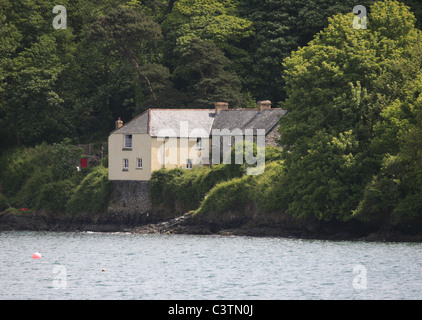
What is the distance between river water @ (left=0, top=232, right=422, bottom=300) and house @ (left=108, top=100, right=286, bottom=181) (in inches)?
590

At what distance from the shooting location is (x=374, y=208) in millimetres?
69062

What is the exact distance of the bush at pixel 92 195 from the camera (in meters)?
90.8

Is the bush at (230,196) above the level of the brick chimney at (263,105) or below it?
below

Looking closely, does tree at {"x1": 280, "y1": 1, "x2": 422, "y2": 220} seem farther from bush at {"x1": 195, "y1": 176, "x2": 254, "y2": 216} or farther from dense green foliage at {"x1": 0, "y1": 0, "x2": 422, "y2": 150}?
dense green foliage at {"x1": 0, "y1": 0, "x2": 422, "y2": 150}

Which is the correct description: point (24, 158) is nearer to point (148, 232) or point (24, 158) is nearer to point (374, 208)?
point (148, 232)

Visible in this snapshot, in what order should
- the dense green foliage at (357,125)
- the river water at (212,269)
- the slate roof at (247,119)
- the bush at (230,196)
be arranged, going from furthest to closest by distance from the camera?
the slate roof at (247,119)
the bush at (230,196)
the dense green foliage at (357,125)
the river water at (212,269)

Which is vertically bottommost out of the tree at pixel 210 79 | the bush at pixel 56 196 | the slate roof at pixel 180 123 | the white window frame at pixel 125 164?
the bush at pixel 56 196

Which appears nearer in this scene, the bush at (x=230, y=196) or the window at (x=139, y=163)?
the bush at (x=230, y=196)

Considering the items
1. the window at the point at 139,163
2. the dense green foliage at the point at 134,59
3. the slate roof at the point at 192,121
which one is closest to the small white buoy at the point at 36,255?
the window at the point at 139,163

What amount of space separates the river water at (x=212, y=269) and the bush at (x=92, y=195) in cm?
1435

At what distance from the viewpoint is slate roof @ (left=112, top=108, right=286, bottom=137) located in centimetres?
9056

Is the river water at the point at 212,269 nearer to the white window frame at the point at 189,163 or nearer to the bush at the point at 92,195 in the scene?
the bush at the point at 92,195

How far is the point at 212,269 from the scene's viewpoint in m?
56.5
